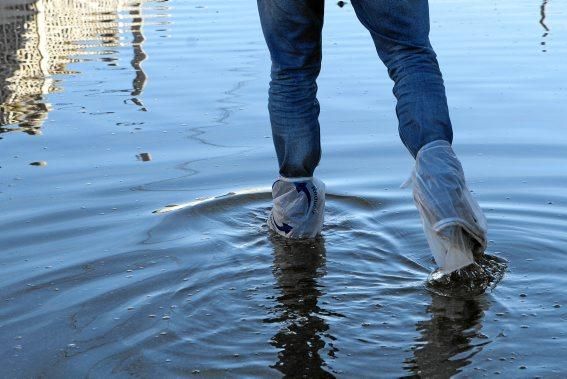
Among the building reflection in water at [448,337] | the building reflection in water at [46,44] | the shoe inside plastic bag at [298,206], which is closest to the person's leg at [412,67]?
the building reflection in water at [448,337]

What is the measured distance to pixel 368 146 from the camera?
567cm

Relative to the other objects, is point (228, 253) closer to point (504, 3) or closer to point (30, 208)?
point (30, 208)

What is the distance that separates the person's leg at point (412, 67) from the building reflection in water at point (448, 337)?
1.61ft

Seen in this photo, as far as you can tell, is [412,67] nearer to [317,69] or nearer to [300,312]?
[317,69]

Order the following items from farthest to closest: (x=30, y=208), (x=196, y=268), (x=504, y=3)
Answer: (x=504, y=3) → (x=30, y=208) → (x=196, y=268)

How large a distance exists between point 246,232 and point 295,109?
535 mm

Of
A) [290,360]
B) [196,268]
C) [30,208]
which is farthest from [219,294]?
[30,208]

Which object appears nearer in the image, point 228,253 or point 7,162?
point 228,253

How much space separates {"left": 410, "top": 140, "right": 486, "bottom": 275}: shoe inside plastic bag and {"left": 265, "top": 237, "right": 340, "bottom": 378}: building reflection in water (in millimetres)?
407

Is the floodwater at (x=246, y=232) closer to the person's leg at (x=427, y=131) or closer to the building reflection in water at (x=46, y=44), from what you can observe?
the building reflection in water at (x=46, y=44)

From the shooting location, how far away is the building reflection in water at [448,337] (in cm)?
289

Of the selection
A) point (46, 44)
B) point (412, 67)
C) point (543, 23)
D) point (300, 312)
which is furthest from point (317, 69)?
point (543, 23)

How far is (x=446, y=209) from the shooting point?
10.8 ft

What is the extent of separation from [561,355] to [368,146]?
283 centimetres
